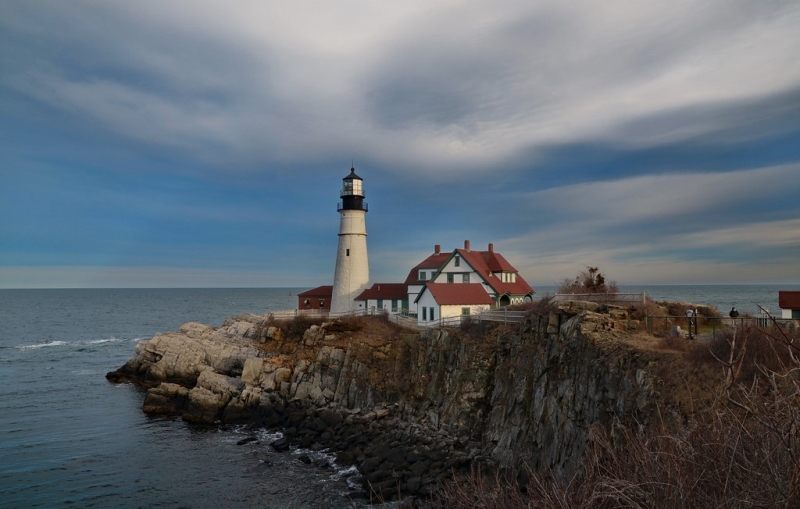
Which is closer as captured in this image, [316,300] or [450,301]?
[450,301]

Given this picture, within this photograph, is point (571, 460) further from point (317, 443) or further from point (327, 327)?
point (327, 327)

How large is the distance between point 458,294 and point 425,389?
10.3 m

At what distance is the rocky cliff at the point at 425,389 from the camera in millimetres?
18094

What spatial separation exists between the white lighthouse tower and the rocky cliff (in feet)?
22.9

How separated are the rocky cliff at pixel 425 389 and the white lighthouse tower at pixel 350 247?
22.9ft

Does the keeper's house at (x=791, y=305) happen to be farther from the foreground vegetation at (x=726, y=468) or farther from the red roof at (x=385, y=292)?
the red roof at (x=385, y=292)

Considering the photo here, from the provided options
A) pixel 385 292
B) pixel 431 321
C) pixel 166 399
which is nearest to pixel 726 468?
pixel 431 321

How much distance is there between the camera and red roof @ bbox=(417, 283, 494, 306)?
36.0m

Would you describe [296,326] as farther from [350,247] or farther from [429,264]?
[429,264]

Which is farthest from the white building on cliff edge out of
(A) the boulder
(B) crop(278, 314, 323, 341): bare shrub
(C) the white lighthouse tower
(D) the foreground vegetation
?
(D) the foreground vegetation

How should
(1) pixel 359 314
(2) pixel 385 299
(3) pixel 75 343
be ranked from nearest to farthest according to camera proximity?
(1) pixel 359 314
(2) pixel 385 299
(3) pixel 75 343

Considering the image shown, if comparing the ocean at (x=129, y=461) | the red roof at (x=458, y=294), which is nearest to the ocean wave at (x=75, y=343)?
the ocean at (x=129, y=461)

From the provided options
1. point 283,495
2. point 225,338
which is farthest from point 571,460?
point 225,338

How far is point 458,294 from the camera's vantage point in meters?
36.8
